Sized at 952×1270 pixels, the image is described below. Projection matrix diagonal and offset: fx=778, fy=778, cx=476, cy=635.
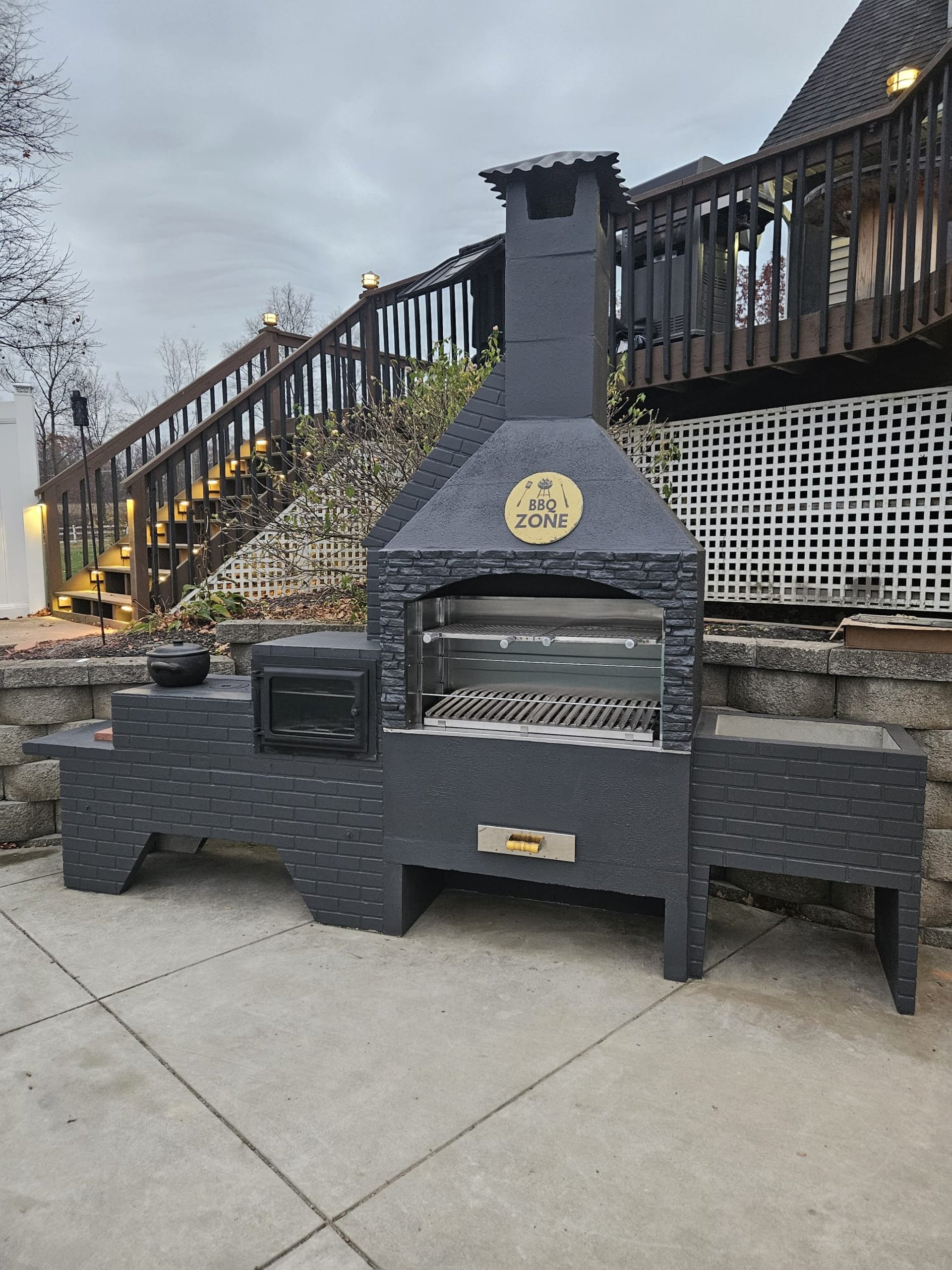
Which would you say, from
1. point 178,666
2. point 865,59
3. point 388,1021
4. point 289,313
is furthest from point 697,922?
point 289,313

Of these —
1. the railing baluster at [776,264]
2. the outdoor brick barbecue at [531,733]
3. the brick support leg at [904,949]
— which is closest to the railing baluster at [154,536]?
the outdoor brick barbecue at [531,733]

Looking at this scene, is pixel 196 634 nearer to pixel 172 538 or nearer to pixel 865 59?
pixel 172 538

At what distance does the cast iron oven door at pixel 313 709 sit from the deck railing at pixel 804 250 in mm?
2793

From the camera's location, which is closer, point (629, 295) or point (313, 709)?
point (313, 709)

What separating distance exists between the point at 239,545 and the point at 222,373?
77.5 inches

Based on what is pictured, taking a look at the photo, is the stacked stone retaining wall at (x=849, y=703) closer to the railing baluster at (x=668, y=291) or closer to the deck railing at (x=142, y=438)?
the railing baluster at (x=668, y=291)

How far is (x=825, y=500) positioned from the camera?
4.43m

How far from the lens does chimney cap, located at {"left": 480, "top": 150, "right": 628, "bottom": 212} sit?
10.0 ft

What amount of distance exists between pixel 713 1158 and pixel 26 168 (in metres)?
7.62

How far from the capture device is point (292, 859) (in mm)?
3346

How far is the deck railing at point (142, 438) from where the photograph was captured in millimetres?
6512

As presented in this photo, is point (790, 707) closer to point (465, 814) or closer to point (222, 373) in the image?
point (465, 814)

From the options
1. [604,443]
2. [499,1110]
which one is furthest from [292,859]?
[604,443]

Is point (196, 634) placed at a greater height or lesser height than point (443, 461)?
lesser
